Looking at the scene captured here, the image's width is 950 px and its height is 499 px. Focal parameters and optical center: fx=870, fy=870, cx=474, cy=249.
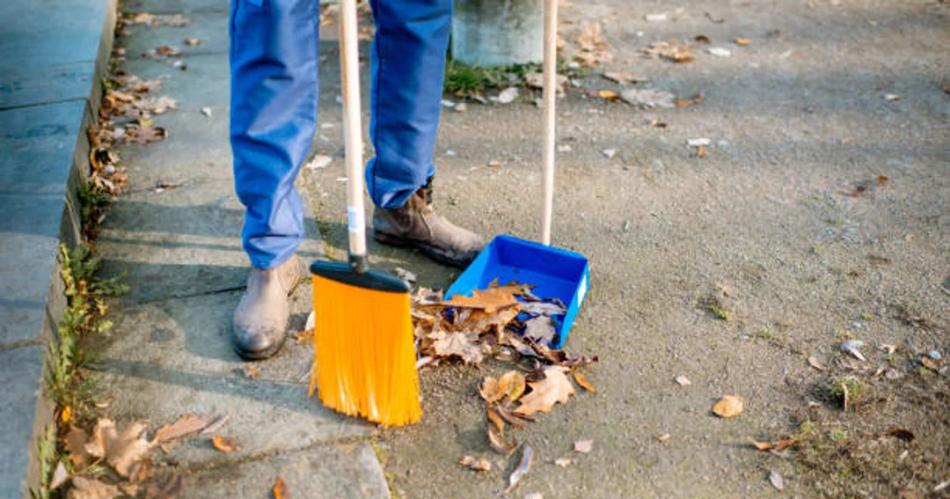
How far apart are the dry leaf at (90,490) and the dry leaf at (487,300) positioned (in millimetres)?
1080

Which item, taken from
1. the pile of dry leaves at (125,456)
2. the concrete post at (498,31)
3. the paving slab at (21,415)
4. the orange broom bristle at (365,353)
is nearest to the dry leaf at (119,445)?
the pile of dry leaves at (125,456)

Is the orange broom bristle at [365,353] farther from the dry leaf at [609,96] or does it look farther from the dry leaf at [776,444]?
the dry leaf at [609,96]

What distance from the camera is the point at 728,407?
8.04 feet

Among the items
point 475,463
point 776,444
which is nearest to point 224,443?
point 475,463

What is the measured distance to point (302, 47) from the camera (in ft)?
7.95

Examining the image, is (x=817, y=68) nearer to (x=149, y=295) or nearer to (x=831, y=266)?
(x=831, y=266)

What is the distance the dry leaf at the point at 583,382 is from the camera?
253 centimetres

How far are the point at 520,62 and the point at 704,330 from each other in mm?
2313

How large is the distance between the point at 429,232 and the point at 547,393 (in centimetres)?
86

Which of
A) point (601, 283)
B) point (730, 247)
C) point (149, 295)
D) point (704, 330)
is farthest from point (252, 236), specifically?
point (730, 247)

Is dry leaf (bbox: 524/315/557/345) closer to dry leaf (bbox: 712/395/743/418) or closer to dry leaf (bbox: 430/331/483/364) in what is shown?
dry leaf (bbox: 430/331/483/364)

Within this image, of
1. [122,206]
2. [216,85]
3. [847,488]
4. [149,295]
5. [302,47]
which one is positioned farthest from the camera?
[216,85]

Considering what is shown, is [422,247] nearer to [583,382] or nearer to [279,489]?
[583,382]

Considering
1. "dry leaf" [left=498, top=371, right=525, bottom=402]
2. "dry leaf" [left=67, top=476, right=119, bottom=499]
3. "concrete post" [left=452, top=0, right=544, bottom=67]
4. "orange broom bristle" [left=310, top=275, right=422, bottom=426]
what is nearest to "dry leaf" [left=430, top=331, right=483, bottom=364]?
"dry leaf" [left=498, top=371, right=525, bottom=402]
